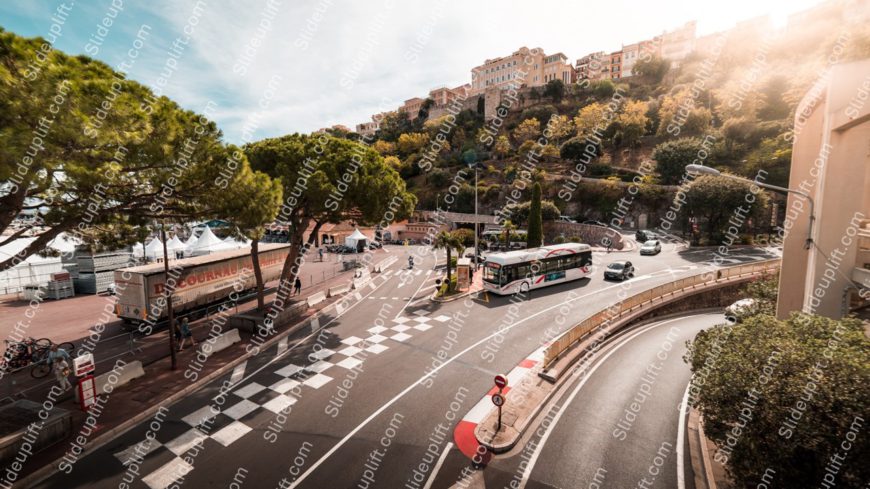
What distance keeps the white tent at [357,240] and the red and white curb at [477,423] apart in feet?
113

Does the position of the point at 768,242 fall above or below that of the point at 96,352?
above

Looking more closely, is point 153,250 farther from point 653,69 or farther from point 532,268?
point 653,69

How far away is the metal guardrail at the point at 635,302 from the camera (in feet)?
43.6

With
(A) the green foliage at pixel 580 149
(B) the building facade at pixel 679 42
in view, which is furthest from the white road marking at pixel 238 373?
(B) the building facade at pixel 679 42

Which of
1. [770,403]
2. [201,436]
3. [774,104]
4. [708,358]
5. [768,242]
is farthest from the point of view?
[774,104]

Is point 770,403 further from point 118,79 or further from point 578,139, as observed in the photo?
point 578,139

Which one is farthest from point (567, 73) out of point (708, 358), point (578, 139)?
point (708, 358)

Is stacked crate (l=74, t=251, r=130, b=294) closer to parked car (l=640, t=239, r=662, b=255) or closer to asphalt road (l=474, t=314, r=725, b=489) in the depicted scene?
asphalt road (l=474, t=314, r=725, b=489)

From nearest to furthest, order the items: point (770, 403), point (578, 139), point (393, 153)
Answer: point (770, 403), point (578, 139), point (393, 153)

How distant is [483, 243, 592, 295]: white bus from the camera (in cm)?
2262

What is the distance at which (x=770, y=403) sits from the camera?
5875 millimetres

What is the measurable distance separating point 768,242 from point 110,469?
51481 mm

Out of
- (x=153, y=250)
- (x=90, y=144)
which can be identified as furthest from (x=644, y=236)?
(x=153, y=250)

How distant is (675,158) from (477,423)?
55293mm
